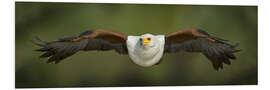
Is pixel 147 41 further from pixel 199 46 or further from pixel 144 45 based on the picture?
pixel 199 46

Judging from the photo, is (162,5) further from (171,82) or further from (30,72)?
(30,72)

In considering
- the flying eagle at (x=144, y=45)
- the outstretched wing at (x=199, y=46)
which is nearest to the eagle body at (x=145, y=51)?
the flying eagle at (x=144, y=45)

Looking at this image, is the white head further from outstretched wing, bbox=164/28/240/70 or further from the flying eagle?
outstretched wing, bbox=164/28/240/70

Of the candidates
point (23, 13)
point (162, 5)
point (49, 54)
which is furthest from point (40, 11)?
point (162, 5)

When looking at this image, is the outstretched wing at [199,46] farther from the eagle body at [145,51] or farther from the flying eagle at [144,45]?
the eagle body at [145,51]

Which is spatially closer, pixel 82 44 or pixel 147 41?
pixel 147 41

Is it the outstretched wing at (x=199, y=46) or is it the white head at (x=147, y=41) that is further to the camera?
the outstretched wing at (x=199, y=46)

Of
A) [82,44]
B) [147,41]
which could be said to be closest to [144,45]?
[147,41]
